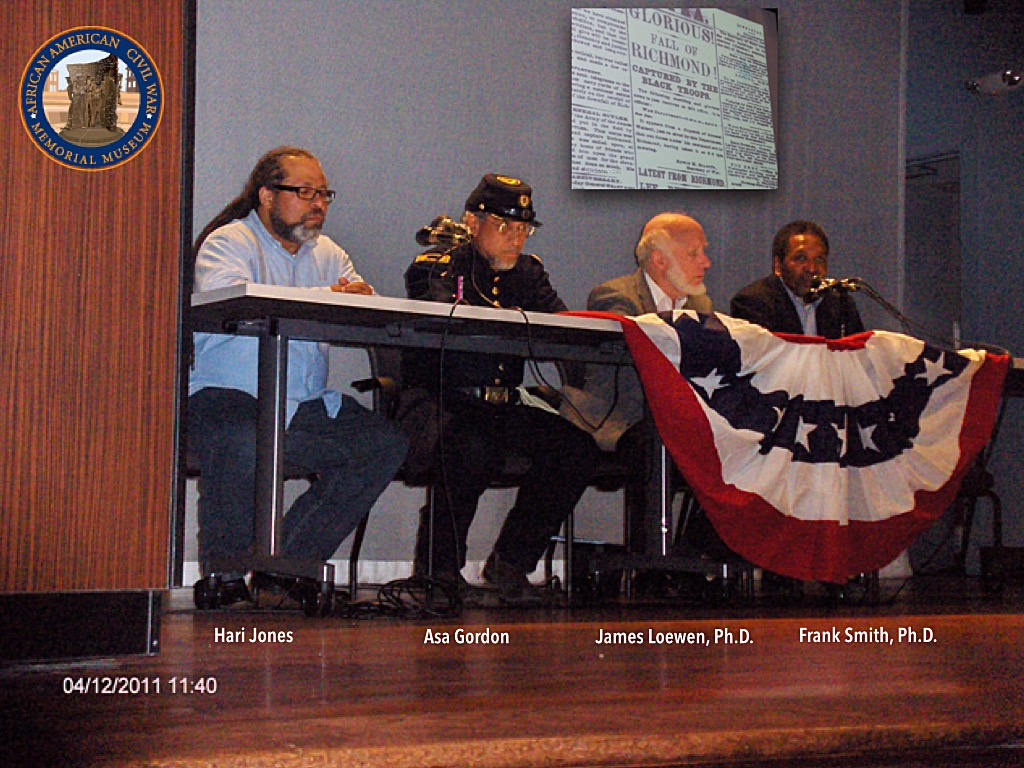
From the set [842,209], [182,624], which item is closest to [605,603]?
[182,624]

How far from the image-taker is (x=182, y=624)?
1908 mm

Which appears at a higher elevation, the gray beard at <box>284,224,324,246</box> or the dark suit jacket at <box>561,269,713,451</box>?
the gray beard at <box>284,224,324,246</box>

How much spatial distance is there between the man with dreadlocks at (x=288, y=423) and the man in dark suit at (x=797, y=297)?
149 cm

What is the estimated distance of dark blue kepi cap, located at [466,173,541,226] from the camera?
3.36m

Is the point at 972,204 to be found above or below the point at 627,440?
above

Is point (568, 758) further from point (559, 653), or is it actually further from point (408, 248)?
point (408, 248)

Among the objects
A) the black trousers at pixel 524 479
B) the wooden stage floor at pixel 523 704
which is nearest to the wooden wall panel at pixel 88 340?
the wooden stage floor at pixel 523 704

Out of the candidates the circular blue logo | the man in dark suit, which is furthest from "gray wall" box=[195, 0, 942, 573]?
the circular blue logo

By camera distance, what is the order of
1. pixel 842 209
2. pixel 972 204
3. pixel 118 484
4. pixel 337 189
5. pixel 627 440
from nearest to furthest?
pixel 118 484 < pixel 627 440 < pixel 337 189 < pixel 842 209 < pixel 972 204

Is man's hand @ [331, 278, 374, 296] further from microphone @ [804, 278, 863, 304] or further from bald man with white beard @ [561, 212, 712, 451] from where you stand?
microphone @ [804, 278, 863, 304]

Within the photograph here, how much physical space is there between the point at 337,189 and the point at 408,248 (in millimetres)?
319

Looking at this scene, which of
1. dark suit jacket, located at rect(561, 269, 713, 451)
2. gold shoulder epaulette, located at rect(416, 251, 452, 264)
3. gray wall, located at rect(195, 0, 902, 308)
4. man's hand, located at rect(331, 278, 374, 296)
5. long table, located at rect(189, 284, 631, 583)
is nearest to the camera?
long table, located at rect(189, 284, 631, 583)

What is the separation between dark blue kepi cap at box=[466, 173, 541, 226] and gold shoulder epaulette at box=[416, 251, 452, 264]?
0.20m

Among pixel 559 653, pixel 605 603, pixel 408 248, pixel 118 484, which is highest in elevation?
pixel 408 248
